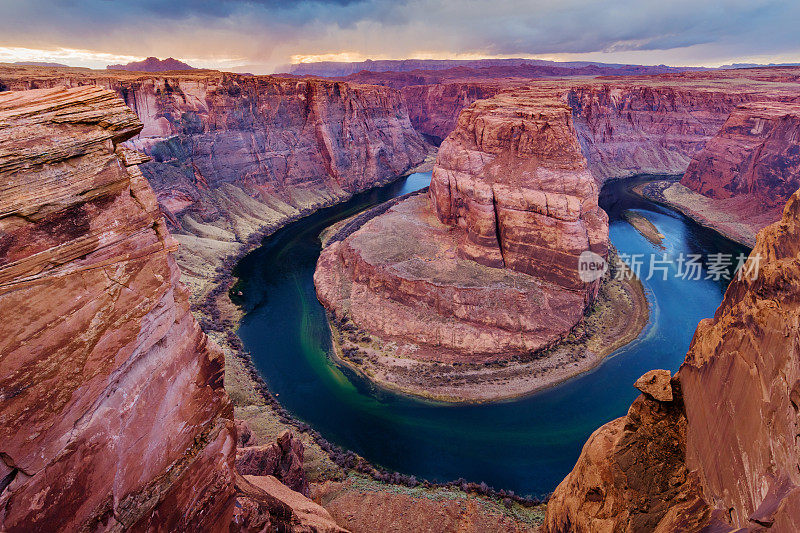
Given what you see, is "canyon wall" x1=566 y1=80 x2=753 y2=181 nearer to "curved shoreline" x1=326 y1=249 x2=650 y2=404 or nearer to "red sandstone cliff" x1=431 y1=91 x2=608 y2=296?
"red sandstone cliff" x1=431 y1=91 x2=608 y2=296

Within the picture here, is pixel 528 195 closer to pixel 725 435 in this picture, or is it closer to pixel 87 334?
pixel 725 435

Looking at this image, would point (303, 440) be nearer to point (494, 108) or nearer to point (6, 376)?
point (6, 376)

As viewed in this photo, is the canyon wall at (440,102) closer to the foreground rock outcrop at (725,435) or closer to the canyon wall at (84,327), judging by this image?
the foreground rock outcrop at (725,435)

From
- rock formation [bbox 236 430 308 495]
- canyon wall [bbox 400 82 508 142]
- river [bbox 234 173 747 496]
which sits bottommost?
river [bbox 234 173 747 496]

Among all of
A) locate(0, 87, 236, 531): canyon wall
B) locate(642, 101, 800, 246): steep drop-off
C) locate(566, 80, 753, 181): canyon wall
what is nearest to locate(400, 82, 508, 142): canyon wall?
locate(566, 80, 753, 181): canyon wall

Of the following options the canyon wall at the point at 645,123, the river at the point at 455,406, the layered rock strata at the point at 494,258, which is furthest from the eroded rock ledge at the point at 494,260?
the canyon wall at the point at 645,123

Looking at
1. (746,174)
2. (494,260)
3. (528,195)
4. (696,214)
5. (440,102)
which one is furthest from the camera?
(440,102)

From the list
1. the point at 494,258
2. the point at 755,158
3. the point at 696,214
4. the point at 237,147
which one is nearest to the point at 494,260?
the point at 494,258
